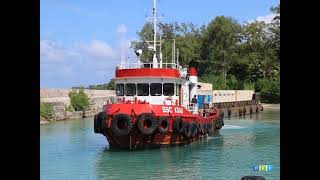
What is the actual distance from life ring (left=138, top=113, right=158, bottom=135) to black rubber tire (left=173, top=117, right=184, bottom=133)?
1.01 metres

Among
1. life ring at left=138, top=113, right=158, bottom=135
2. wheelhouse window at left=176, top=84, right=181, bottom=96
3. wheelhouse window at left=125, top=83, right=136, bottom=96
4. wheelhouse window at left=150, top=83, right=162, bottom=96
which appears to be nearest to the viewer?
life ring at left=138, top=113, right=158, bottom=135

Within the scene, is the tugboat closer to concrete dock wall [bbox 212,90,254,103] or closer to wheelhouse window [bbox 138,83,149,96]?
wheelhouse window [bbox 138,83,149,96]

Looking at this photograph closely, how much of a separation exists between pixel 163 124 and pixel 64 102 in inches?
1061

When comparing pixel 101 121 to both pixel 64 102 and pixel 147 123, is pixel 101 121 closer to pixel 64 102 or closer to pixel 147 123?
pixel 147 123

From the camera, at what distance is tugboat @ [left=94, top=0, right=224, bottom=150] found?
18609 mm

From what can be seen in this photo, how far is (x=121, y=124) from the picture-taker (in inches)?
733

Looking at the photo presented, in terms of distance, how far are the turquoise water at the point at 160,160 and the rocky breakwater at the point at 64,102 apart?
15.7m

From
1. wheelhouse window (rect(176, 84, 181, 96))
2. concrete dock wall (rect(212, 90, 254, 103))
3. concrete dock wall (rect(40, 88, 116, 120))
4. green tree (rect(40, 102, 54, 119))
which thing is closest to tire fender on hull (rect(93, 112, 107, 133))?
wheelhouse window (rect(176, 84, 181, 96))

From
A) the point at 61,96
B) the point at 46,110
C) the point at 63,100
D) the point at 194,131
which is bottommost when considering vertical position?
the point at 194,131

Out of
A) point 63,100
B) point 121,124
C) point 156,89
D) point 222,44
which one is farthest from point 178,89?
point 222,44
